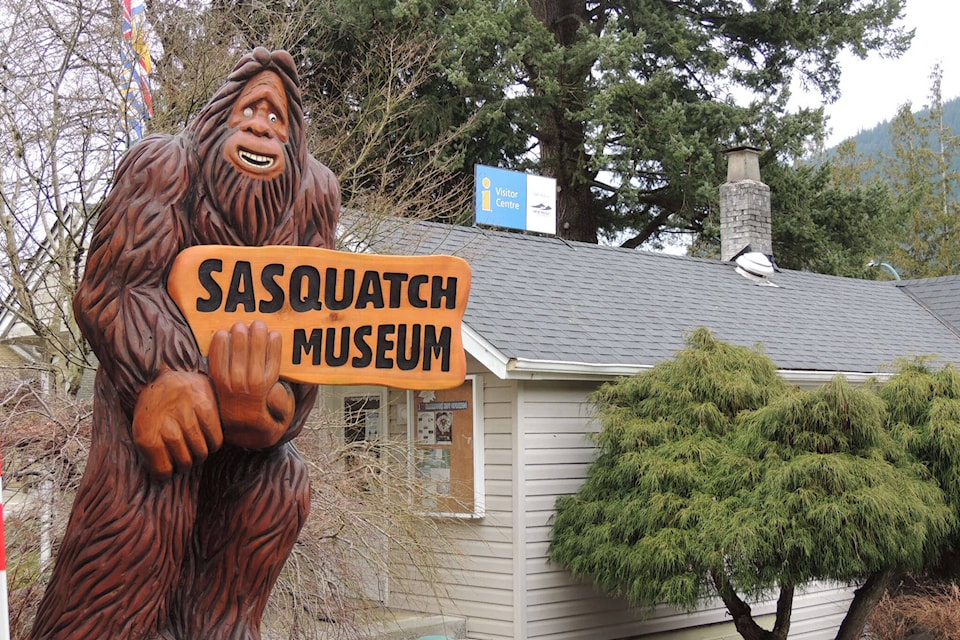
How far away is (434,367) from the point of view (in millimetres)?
3176

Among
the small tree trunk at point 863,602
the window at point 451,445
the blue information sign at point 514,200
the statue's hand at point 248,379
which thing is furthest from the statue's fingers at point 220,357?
the blue information sign at point 514,200

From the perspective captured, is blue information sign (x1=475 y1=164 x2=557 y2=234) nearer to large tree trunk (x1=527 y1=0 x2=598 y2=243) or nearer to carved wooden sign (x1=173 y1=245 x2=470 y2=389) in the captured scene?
large tree trunk (x1=527 y1=0 x2=598 y2=243)

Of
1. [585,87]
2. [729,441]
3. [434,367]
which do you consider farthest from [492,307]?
[585,87]

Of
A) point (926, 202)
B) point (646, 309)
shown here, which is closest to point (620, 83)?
point (646, 309)

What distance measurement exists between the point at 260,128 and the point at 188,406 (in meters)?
0.85

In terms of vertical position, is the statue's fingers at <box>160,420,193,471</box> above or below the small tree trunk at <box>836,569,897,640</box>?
above

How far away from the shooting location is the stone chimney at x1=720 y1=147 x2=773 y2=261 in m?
14.6

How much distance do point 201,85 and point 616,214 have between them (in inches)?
472

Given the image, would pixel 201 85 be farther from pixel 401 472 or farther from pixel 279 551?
pixel 279 551

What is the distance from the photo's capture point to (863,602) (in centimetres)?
832

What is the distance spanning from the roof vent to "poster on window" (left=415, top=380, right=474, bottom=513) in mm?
5854

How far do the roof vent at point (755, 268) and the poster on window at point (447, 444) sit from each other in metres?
5.85

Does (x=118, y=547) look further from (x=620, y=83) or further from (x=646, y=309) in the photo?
(x=620, y=83)

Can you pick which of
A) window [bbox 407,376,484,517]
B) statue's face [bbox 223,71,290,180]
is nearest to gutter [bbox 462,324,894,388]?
window [bbox 407,376,484,517]
